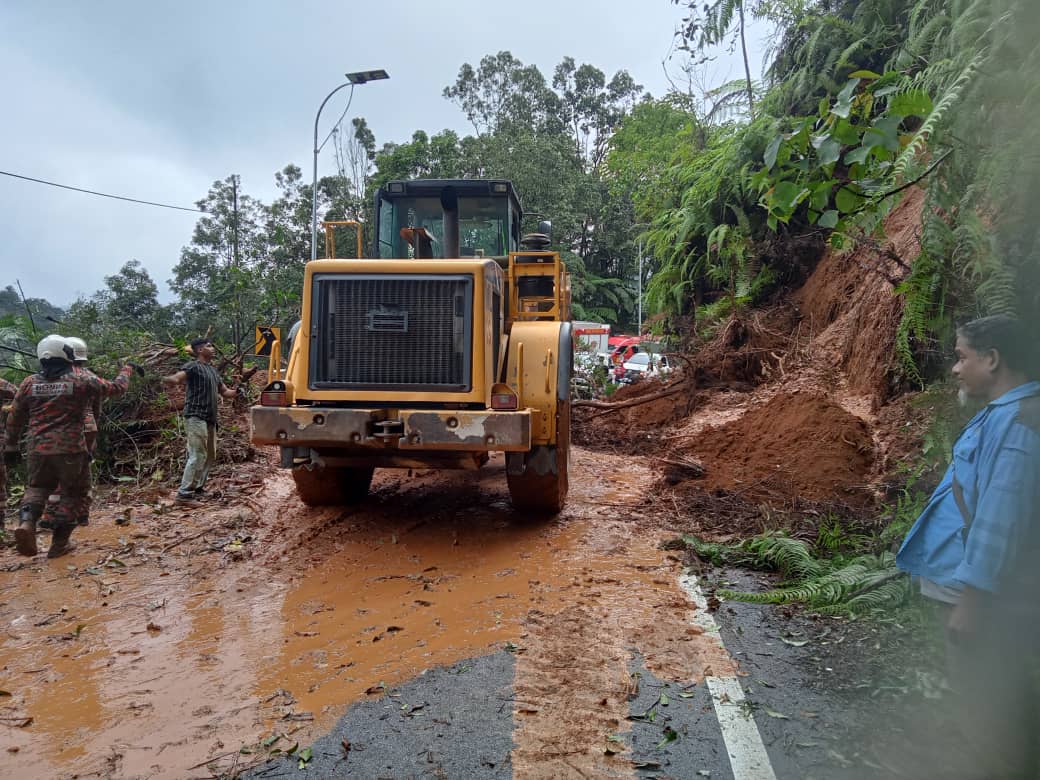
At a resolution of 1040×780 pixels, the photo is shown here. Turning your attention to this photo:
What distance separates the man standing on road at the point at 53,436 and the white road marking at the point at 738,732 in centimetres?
535

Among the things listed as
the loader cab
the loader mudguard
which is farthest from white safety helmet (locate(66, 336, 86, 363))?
the loader mudguard

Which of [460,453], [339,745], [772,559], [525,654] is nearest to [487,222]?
[460,453]

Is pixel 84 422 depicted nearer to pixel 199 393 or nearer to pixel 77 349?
pixel 77 349

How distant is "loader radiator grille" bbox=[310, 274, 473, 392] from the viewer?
225 inches

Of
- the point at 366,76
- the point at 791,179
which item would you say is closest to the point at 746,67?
the point at 366,76

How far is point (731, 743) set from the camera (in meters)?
3.02

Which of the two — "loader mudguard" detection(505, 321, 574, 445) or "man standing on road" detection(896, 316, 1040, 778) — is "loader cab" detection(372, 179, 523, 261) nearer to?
"loader mudguard" detection(505, 321, 574, 445)

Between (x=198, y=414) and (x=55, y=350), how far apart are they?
2150 mm

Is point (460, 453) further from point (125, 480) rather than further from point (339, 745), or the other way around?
point (125, 480)

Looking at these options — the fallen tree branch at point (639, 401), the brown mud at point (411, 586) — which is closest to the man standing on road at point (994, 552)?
the brown mud at point (411, 586)

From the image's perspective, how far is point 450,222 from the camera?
755 cm

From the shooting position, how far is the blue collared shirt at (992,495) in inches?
91.3

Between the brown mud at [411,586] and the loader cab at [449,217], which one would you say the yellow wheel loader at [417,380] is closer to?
the brown mud at [411,586]

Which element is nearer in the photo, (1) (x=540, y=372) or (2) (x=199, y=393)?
(1) (x=540, y=372)
